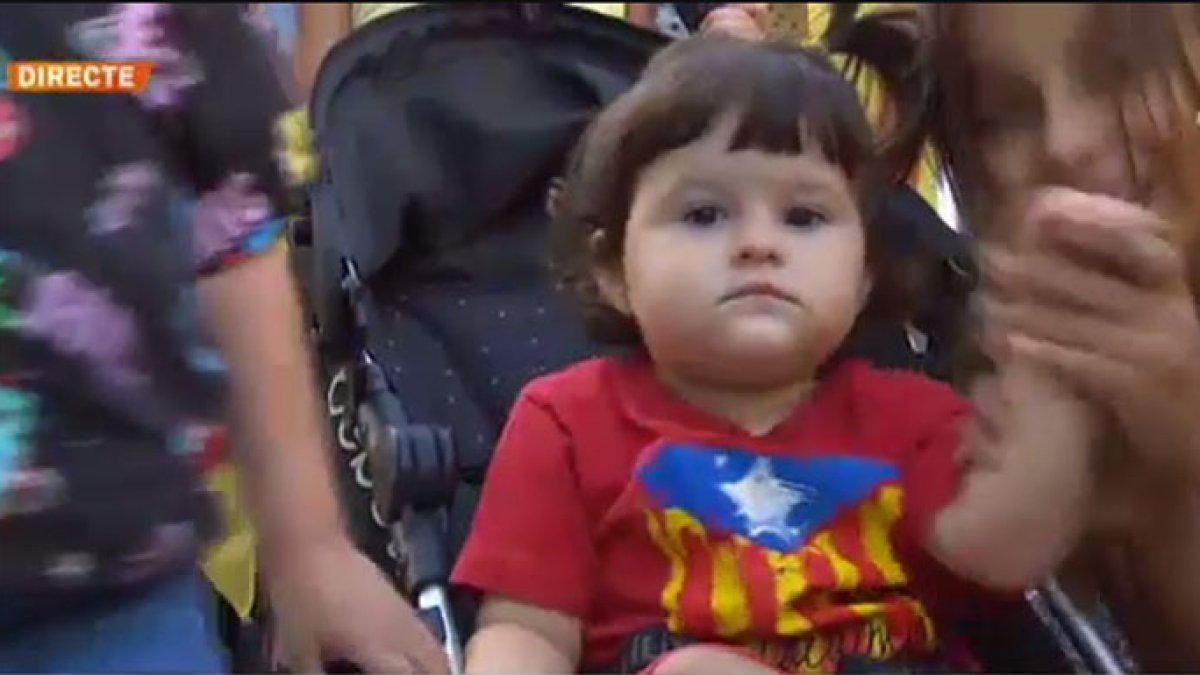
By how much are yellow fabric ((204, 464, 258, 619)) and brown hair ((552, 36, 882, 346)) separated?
0.31 meters

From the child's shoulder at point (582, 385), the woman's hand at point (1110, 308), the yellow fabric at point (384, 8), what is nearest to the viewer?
the woman's hand at point (1110, 308)

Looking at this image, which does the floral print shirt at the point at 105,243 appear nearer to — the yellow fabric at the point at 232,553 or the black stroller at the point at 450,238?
the yellow fabric at the point at 232,553

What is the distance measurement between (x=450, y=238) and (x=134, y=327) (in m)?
0.72

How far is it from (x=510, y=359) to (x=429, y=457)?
257 millimetres

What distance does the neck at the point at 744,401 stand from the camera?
1.64 metres

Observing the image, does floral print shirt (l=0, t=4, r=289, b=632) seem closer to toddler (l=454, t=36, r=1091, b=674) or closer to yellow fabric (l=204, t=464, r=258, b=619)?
Result: yellow fabric (l=204, t=464, r=258, b=619)

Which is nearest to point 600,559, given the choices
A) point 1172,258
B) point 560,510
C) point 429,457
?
point 560,510

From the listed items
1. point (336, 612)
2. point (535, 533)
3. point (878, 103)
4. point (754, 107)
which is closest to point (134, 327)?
point (336, 612)

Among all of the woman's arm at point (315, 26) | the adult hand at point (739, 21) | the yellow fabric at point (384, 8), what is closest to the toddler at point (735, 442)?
the adult hand at point (739, 21)

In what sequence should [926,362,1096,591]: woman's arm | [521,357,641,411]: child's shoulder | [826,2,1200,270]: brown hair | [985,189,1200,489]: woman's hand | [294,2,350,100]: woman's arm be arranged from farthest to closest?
[294,2,350,100]: woman's arm, [521,357,641,411]: child's shoulder, [926,362,1096,591]: woman's arm, [985,189,1200,489]: woman's hand, [826,2,1200,270]: brown hair

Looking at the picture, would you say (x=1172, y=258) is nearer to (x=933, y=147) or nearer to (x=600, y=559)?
(x=933, y=147)

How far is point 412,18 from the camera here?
7.02ft

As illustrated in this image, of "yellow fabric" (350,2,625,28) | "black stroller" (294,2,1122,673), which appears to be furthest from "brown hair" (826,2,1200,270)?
"yellow fabric" (350,2,625,28)

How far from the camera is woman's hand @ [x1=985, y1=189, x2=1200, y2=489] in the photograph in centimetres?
128
